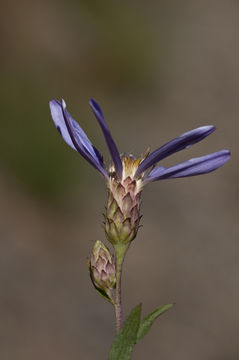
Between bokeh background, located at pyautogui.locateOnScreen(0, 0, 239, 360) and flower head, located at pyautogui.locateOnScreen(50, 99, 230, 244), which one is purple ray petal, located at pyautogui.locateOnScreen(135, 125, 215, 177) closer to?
flower head, located at pyautogui.locateOnScreen(50, 99, 230, 244)

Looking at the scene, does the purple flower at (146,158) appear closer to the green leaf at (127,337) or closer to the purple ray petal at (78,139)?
the purple ray petal at (78,139)

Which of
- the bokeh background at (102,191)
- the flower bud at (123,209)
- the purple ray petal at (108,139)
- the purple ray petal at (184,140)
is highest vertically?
the bokeh background at (102,191)

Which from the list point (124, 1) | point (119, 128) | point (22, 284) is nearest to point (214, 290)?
point (22, 284)

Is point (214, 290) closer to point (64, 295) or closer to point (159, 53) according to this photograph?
point (64, 295)

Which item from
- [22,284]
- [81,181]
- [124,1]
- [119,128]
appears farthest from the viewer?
[124,1]

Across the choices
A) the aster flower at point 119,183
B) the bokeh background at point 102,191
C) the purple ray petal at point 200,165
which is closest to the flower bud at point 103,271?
the aster flower at point 119,183

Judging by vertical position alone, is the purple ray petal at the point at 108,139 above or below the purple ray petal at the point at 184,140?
below
